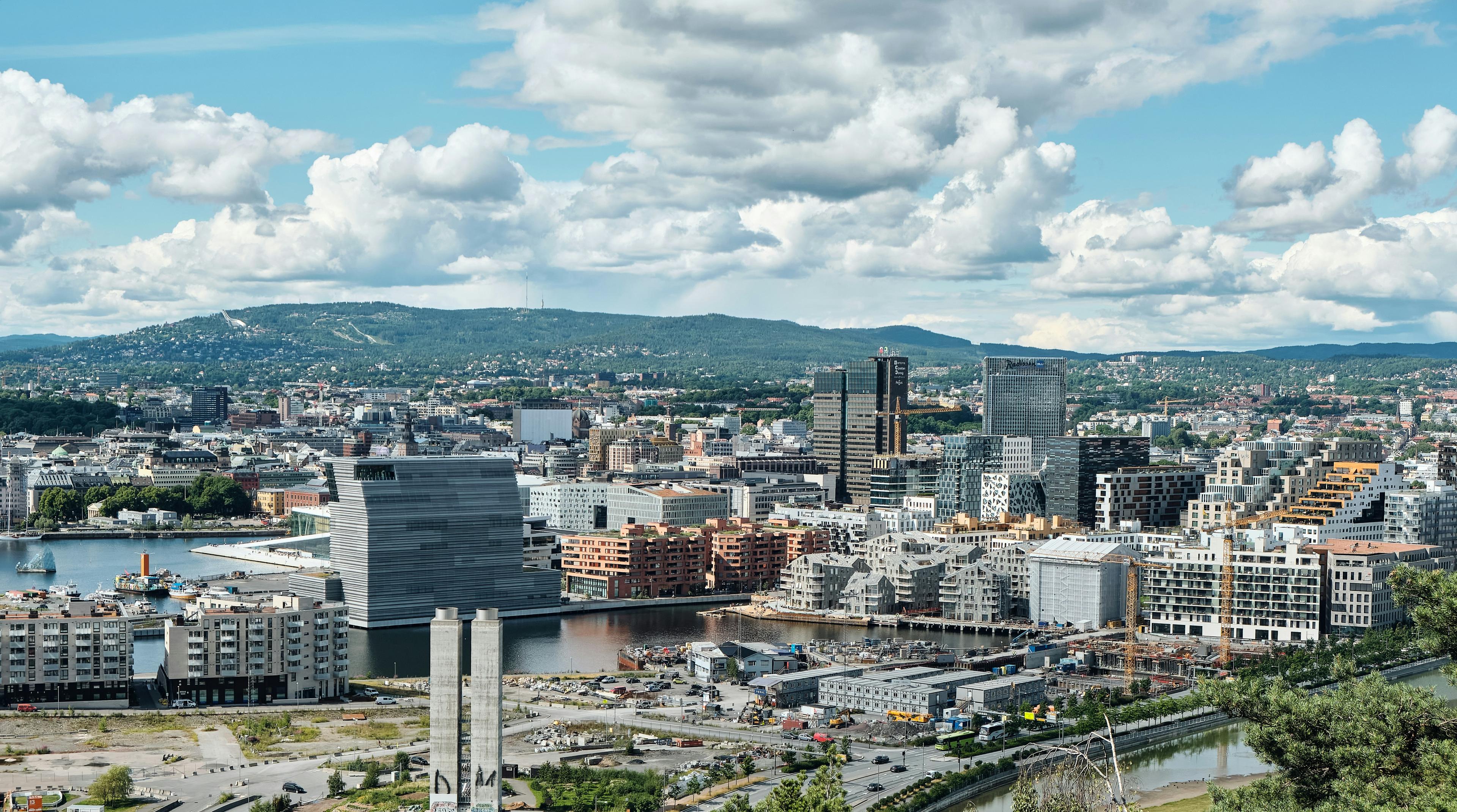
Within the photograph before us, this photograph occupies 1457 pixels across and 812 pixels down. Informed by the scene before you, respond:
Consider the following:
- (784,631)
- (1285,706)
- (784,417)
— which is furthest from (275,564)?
(784,417)

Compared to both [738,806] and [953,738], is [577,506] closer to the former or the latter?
[953,738]

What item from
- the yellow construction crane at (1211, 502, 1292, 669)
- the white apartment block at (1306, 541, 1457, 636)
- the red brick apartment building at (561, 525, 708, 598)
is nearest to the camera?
the white apartment block at (1306, 541, 1457, 636)

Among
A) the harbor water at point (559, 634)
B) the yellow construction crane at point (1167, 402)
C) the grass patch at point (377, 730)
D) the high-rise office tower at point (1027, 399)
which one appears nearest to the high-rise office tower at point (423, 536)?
the harbor water at point (559, 634)

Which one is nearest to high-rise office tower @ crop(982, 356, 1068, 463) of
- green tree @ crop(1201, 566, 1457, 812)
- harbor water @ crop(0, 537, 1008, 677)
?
harbor water @ crop(0, 537, 1008, 677)

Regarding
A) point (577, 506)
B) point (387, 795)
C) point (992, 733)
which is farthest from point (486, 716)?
point (577, 506)

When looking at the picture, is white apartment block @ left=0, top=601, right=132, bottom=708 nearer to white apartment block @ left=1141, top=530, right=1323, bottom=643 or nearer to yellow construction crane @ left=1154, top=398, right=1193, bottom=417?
white apartment block @ left=1141, top=530, right=1323, bottom=643
